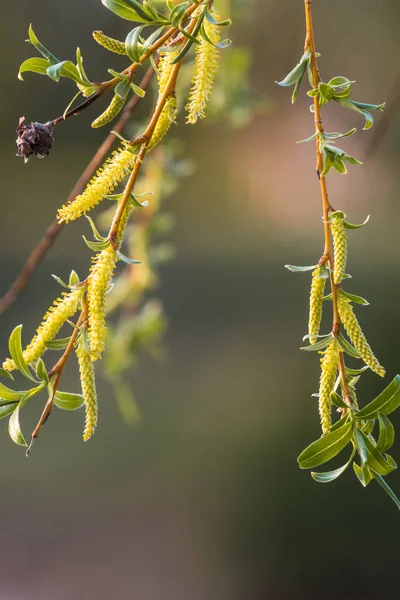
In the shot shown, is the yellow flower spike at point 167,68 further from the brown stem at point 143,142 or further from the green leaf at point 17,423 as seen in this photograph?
the green leaf at point 17,423

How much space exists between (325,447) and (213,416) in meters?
2.02

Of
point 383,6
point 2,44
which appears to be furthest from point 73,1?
point 383,6

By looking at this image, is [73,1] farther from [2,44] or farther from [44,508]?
[44,508]

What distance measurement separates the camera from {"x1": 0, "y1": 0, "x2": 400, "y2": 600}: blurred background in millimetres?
2039

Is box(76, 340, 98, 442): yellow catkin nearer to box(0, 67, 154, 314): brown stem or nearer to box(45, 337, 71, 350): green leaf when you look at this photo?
box(45, 337, 71, 350): green leaf

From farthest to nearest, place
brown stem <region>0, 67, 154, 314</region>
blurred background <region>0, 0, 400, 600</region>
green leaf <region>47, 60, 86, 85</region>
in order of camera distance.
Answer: blurred background <region>0, 0, 400, 600</region> → brown stem <region>0, 67, 154, 314</region> → green leaf <region>47, 60, 86, 85</region>

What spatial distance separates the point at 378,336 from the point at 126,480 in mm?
914

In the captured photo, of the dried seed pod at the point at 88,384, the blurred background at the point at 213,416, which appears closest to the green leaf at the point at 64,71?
the dried seed pod at the point at 88,384

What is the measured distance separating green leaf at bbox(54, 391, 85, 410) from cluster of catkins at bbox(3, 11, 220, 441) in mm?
15

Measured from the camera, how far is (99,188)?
0.91ft

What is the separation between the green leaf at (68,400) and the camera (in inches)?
11.4

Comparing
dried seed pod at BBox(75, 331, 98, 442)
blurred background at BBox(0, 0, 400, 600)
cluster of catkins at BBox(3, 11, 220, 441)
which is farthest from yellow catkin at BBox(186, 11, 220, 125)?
blurred background at BBox(0, 0, 400, 600)

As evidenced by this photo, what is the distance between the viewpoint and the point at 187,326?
227 centimetres

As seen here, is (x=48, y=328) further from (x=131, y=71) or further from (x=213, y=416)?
(x=213, y=416)
